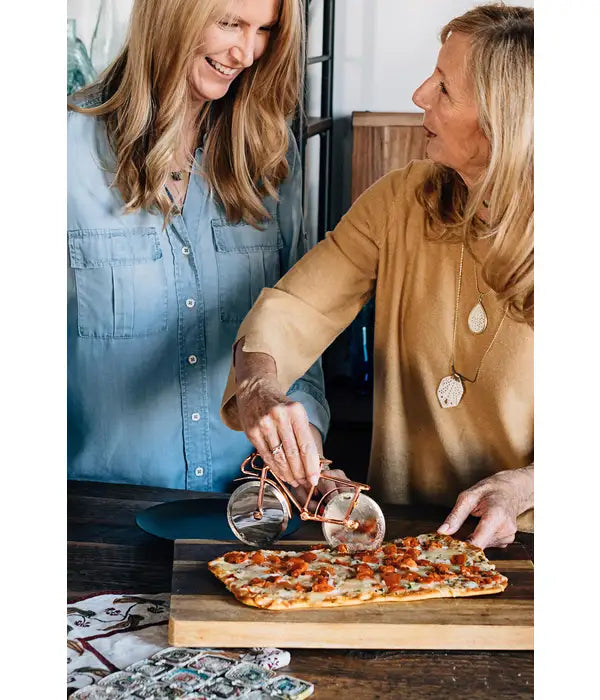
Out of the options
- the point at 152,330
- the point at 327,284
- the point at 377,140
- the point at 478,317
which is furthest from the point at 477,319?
the point at 377,140

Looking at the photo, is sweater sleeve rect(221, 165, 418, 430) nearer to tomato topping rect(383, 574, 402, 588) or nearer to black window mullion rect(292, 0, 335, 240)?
black window mullion rect(292, 0, 335, 240)

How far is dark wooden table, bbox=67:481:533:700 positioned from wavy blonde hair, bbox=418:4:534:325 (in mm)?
389

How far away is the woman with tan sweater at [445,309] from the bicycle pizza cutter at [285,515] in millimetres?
57

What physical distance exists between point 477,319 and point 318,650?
0.69 metres

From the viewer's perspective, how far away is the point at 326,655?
3.35 ft

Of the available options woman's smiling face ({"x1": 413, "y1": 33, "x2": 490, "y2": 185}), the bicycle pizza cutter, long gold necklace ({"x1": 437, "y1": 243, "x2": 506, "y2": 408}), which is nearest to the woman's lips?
woman's smiling face ({"x1": 413, "y1": 33, "x2": 490, "y2": 185})

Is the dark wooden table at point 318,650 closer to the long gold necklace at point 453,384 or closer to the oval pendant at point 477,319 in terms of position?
the long gold necklace at point 453,384

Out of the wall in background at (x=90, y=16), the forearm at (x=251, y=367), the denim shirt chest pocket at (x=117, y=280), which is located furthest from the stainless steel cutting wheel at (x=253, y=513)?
the wall in background at (x=90, y=16)

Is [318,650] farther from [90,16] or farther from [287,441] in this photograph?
[90,16]

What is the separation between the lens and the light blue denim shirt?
1.71 metres

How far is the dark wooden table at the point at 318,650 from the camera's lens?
961mm

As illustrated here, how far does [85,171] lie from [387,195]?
56 cm

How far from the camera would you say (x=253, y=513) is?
127 centimetres
